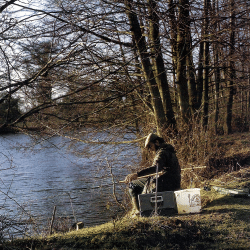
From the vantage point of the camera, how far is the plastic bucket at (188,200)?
7.82m

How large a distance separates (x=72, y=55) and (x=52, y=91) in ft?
4.88

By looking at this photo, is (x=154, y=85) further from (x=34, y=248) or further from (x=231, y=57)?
(x=34, y=248)

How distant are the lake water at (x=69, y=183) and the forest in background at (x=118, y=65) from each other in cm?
117

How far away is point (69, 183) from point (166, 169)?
43.2 feet

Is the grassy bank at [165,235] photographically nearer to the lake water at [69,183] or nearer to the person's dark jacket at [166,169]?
the person's dark jacket at [166,169]

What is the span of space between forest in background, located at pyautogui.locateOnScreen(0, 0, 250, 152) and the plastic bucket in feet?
7.92

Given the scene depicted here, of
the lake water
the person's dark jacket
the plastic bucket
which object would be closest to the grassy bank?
the plastic bucket

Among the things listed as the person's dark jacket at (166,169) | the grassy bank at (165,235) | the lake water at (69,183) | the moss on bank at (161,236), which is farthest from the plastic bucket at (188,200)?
the lake water at (69,183)

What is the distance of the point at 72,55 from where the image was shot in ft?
20.5

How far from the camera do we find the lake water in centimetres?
1411

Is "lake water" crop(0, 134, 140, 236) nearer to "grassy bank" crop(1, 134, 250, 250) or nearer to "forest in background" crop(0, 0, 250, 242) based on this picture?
"forest in background" crop(0, 0, 250, 242)

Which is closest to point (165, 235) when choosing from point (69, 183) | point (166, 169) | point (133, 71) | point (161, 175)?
point (161, 175)

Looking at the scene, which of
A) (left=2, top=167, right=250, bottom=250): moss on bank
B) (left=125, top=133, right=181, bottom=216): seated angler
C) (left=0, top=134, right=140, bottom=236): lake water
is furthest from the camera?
(left=0, top=134, right=140, bottom=236): lake water

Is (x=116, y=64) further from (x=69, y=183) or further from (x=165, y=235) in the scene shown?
(x=69, y=183)
